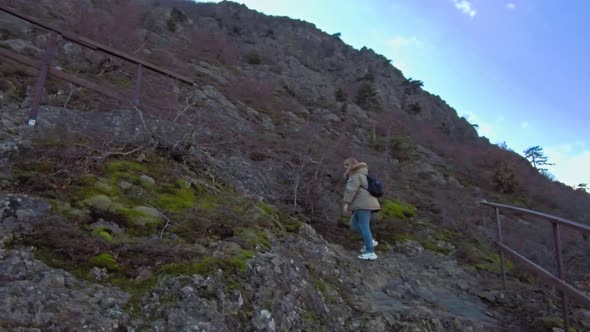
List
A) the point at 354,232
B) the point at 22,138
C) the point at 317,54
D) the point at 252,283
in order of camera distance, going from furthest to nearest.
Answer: the point at 317,54
the point at 354,232
the point at 22,138
the point at 252,283

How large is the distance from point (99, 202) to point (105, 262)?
1096mm

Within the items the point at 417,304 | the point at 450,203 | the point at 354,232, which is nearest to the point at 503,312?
the point at 417,304

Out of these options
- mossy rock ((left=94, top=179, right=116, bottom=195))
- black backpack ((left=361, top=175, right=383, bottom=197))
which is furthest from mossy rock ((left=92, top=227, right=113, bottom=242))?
black backpack ((left=361, top=175, right=383, bottom=197))

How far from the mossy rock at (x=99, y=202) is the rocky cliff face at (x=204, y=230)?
0.02 metres

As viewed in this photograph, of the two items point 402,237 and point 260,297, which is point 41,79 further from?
point 402,237

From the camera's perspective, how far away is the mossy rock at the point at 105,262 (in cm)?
314

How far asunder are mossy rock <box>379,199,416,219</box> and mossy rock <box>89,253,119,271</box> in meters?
5.74

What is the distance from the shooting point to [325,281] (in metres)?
4.49

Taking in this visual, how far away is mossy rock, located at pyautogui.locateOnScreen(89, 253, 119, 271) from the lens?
10.3 feet

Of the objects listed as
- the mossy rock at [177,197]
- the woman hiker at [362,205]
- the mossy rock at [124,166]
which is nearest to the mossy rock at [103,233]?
the mossy rock at [177,197]

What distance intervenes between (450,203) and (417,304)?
26.3ft

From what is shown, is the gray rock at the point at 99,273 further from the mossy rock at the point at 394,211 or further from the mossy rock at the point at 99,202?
the mossy rock at the point at 394,211

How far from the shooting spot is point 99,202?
410 centimetres

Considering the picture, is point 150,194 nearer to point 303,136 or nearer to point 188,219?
point 188,219
